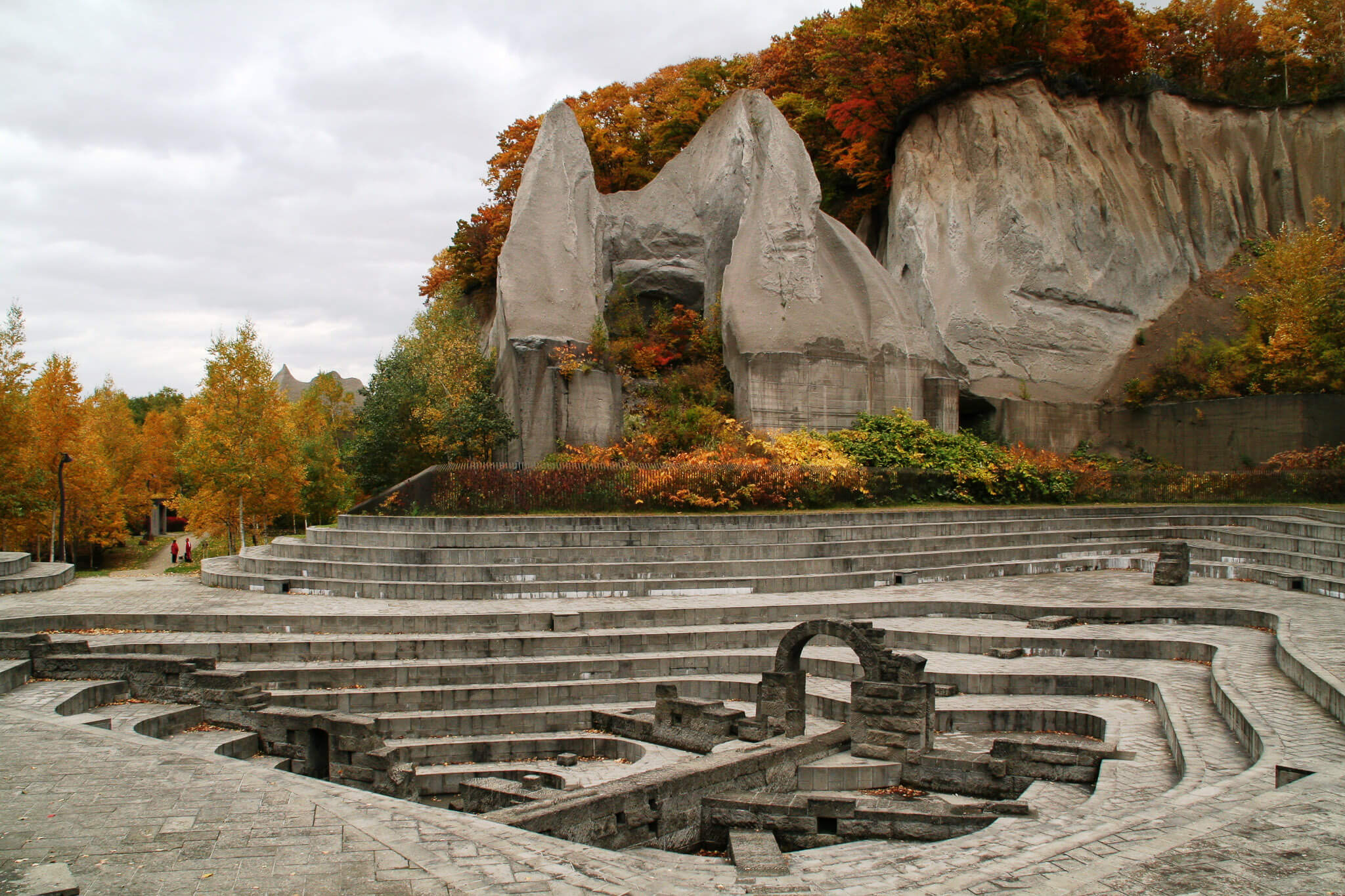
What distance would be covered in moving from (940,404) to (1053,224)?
8.26 meters

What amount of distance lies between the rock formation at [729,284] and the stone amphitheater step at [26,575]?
8.66m

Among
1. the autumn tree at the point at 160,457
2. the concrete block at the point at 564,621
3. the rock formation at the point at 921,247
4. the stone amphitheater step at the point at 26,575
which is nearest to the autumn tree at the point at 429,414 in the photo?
the rock formation at the point at 921,247

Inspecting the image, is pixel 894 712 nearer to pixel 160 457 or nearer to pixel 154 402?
pixel 160 457

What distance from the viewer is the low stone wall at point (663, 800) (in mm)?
6566

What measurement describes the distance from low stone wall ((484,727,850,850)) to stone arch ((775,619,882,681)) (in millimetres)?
805

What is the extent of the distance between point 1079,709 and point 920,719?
2008 mm

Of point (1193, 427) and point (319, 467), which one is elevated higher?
point (1193, 427)

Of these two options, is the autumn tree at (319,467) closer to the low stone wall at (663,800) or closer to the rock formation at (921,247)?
Answer: the rock formation at (921,247)

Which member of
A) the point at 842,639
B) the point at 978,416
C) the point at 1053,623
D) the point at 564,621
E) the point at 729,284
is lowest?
the point at 1053,623

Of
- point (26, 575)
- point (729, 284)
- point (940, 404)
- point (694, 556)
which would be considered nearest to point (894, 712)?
→ point (694, 556)

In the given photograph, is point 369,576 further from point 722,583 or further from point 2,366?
point 2,366

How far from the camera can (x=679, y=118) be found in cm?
2806

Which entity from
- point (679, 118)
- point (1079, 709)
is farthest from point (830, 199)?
point (1079, 709)

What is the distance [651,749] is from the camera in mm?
9164
